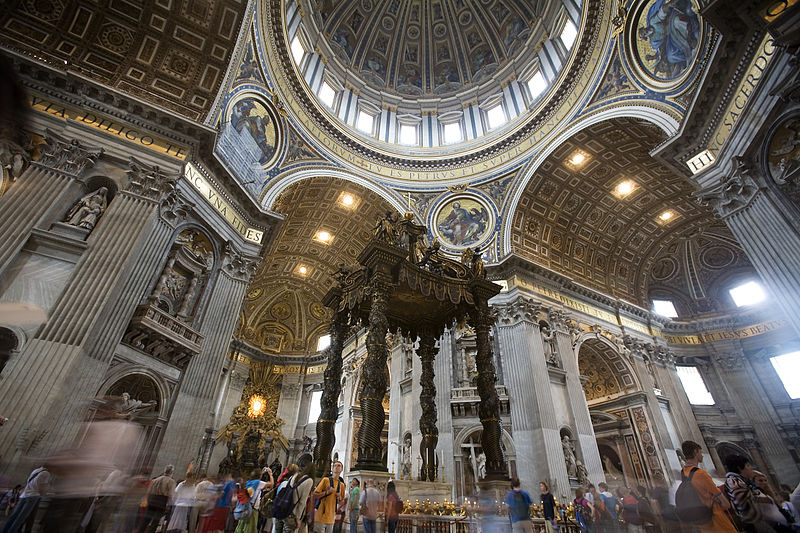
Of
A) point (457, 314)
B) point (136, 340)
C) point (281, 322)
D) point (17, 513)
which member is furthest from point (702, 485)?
point (281, 322)

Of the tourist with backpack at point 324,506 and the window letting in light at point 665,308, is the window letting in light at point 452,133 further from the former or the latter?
the tourist with backpack at point 324,506

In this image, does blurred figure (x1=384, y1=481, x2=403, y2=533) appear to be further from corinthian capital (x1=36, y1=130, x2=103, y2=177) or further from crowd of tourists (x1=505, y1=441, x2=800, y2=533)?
corinthian capital (x1=36, y1=130, x2=103, y2=177)

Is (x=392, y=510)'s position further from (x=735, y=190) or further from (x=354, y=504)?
Answer: (x=735, y=190)

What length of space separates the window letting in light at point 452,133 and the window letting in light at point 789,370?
18237 mm

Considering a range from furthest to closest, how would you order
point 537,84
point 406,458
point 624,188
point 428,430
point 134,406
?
point 537,84, point 624,188, point 406,458, point 134,406, point 428,430

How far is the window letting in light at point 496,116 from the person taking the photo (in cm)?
1882

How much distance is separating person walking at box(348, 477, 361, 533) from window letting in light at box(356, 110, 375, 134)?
55.2 feet

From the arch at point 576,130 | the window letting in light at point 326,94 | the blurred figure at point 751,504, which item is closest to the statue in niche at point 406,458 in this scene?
the arch at point 576,130

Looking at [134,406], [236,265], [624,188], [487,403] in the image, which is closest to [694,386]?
[624,188]

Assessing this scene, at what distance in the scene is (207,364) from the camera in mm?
10047

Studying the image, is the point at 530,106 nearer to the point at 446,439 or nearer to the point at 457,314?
the point at 457,314

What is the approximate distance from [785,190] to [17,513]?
13665 mm

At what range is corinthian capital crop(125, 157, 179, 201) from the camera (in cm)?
916

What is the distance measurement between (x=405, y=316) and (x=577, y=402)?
8.31 m
